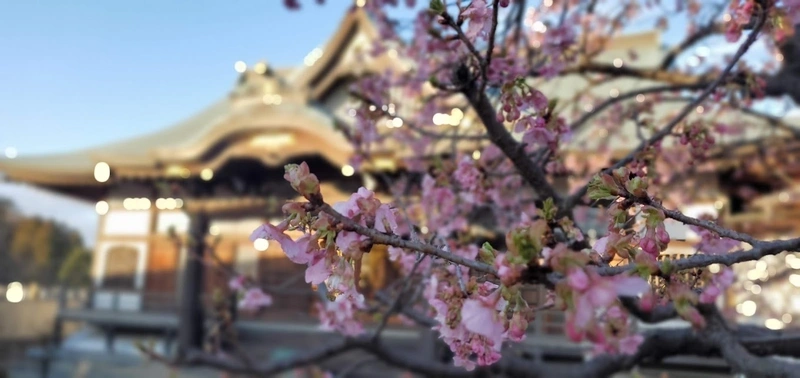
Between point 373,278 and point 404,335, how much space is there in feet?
3.53

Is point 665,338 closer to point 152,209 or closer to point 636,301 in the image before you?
point 636,301

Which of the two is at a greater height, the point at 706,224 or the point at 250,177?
the point at 250,177

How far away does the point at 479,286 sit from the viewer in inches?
50.6

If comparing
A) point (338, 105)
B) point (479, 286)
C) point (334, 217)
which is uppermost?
point (338, 105)

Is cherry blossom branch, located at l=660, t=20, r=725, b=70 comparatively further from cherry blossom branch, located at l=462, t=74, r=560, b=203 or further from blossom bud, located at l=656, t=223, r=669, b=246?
blossom bud, located at l=656, t=223, r=669, b=246

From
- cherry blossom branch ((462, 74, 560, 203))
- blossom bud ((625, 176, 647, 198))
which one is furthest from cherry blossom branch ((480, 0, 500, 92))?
blossom bud ((625, 176, 647, 198))

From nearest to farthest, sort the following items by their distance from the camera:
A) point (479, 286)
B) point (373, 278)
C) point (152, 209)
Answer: point (479, 286)
point (373, 278)
point (152, 209)

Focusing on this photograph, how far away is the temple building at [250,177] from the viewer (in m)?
7.75

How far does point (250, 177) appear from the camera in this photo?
975 centimetres

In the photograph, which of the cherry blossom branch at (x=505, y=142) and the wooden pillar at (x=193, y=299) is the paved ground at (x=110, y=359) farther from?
the cherry blossom branch at (x=505, y=142)

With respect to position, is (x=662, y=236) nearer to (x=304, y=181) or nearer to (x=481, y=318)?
(x=481, y=318)

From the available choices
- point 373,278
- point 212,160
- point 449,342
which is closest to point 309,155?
point 212,160

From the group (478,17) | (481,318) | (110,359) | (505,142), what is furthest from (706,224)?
(110,359)

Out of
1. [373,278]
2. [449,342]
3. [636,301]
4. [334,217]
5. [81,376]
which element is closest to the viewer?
[334,217]
